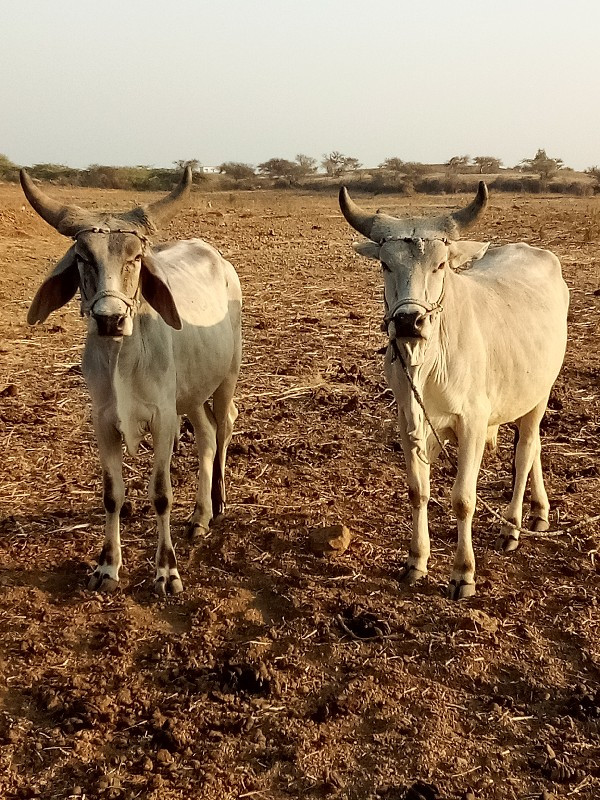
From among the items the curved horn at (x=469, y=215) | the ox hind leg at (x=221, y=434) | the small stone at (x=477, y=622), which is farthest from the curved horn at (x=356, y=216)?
the small stone at (x=477, y=622)

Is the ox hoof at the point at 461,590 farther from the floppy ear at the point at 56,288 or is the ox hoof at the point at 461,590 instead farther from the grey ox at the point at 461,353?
the floppy ear at the point at 56,288

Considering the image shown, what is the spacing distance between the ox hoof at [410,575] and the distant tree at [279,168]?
5117 cm

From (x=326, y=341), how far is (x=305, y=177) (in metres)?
46.4

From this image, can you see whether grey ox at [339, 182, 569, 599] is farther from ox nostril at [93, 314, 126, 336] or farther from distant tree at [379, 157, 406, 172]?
distant tree at [379, 157, 406, 172]

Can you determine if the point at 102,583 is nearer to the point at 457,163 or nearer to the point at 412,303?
the point at 412,303

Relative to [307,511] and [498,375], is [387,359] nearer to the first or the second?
[498,375]

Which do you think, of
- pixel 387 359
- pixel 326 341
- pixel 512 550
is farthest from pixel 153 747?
pixel 326 341

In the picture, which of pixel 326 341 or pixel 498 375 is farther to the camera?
pixel 326 341

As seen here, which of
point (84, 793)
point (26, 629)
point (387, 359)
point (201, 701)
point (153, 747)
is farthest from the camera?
point (387, 359)

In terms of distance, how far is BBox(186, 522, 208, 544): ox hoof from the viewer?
5750mm

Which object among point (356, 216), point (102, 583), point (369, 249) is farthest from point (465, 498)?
point (102, 583)

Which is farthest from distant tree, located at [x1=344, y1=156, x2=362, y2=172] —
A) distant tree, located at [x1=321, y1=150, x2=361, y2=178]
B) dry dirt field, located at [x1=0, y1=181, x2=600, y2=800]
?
dry dirt field, located at [x1=0, y1=181, x2=600, y2=800]

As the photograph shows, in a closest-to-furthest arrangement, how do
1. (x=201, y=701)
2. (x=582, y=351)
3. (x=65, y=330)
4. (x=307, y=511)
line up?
(x=201, y=701) < (x=307, y=511) < (x=582, y=351) < (x=65, y=330)

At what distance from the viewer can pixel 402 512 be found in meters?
6.04
